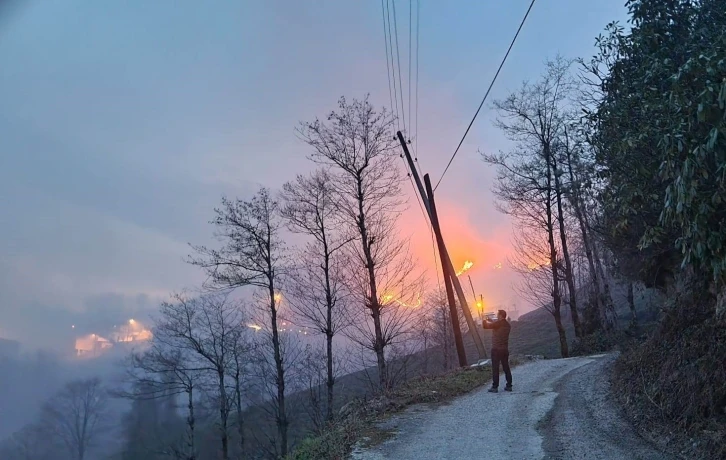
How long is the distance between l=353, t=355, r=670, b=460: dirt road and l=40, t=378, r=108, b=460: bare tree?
6614cm

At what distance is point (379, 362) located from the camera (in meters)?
23.2

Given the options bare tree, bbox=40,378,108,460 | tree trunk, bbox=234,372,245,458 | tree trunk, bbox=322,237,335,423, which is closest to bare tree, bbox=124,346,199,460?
tree trunk, bbox=234,372,245,458

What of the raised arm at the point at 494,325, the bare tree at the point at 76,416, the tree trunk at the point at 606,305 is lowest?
the bare tree at the point at 76,416

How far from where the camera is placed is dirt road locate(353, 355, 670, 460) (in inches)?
285

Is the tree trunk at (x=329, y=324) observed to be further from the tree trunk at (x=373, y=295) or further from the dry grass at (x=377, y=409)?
the dry grass at (x=377, y=409)

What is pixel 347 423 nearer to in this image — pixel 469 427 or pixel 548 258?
pixel 469 427

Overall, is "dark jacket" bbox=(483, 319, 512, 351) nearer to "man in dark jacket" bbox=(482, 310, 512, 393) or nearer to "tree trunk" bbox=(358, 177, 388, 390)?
"man in dark jacket" bbox=(482, 310, 512, 393)

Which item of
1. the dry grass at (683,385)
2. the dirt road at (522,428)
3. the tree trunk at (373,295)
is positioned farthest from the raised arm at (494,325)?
the tree trunk at (373,295)

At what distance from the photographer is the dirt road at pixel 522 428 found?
7242 millimetres

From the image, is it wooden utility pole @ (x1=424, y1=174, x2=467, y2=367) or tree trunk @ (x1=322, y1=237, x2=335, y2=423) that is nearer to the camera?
wooden utility pole @ (x1=424, y1=174, x2=467, y2=367)

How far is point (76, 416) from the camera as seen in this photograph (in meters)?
65.1

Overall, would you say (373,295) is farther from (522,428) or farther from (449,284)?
(522,428)

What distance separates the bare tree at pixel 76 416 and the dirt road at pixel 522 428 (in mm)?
66137

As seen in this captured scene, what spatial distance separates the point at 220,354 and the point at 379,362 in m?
13.5
